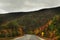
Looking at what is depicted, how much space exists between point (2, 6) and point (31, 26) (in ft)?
3.05

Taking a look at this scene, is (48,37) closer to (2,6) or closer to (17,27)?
(17,27)

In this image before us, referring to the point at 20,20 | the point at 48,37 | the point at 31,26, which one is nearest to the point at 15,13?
the point at 20,20

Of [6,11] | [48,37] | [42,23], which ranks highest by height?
[6,11]

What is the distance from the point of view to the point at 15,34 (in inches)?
159

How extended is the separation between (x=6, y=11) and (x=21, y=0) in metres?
0.49

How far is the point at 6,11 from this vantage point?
427 centimetres

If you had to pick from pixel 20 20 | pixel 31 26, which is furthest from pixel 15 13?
pixel 31 26

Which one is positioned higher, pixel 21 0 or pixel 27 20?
pixel 21 0

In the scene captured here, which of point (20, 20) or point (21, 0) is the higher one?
point (21, 0)

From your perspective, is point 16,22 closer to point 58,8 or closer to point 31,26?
point 31,26

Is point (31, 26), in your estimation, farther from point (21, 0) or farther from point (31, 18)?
point (21, 0)

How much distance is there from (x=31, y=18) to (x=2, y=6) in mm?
828

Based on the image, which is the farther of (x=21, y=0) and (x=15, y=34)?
(x=21, y=0)

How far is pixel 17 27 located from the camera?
4.12 meters
